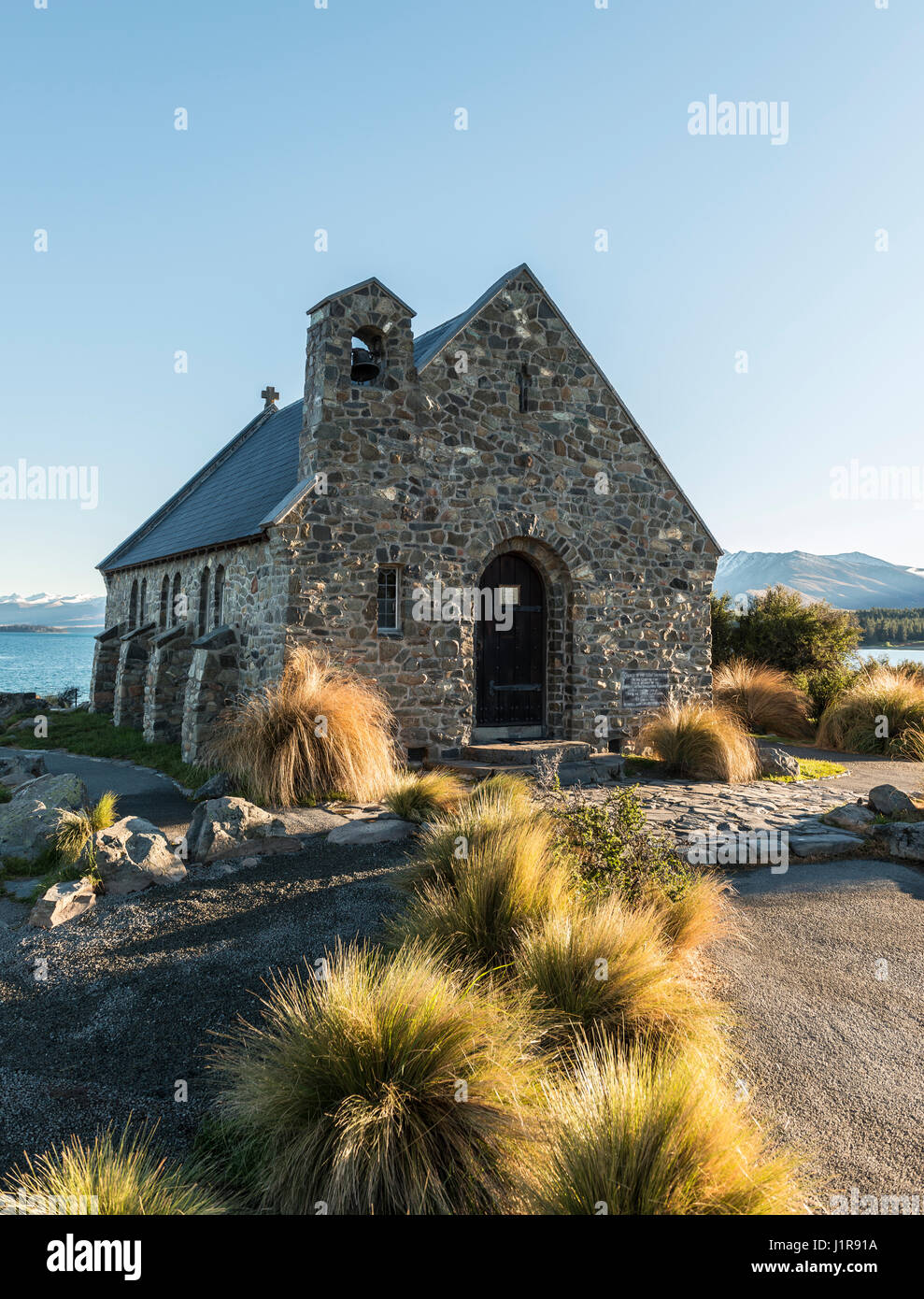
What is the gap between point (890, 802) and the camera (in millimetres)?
9711

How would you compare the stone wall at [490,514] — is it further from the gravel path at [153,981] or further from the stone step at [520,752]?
the gravel path at [153,981]

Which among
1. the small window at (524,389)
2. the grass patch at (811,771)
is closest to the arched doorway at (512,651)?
the small window at (524,389)

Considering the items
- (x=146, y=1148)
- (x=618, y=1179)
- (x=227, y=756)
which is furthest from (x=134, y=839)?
(x=618, y=1179)

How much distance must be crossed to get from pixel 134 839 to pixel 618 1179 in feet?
19.4

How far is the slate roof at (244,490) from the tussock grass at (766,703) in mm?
3902

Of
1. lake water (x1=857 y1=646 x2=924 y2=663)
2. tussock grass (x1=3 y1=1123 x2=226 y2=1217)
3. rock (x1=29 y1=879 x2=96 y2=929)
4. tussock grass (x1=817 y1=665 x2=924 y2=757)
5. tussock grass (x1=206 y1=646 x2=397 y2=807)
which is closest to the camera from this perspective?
tussock grass (x1=3 y1=1123 x2=226 y2=1217)

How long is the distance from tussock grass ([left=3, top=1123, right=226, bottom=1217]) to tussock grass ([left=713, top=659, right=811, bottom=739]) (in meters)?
16.5

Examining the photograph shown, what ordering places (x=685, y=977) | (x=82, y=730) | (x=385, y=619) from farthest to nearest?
(x=82, y=730)
(x=385, y=619)
(x=685, y=977)

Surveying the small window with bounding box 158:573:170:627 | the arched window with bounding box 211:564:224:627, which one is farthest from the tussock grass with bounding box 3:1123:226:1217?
the small window with bounding box 158:573:170:627

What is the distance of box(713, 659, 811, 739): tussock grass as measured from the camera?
60.3ft

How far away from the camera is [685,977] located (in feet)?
17.2

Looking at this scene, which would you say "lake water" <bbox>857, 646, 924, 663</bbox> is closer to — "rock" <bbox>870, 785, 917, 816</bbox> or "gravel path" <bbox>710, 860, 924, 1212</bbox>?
"rock" <bbox>870, 785, 917, 816</bbox>

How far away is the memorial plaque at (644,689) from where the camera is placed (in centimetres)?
Answer: 1540
